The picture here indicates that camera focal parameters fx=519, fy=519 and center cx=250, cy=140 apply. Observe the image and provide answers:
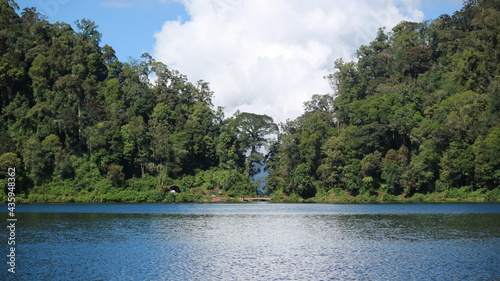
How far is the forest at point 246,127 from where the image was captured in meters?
92.5

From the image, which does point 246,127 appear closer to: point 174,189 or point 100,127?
point 174,189

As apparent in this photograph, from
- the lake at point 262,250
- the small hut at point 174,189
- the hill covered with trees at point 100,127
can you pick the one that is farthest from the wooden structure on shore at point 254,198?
the lake at point 262,250

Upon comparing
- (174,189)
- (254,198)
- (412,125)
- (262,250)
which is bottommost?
(262,250)

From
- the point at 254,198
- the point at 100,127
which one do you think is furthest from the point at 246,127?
the point at 100,127

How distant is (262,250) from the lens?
36344mm

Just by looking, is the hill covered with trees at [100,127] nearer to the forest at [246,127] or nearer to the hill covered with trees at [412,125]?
the forest at [246,127]

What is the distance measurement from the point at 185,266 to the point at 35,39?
4314 inches

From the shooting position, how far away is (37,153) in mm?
98688

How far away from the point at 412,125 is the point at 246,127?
40432 mm

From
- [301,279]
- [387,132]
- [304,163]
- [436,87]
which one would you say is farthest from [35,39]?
[301,279]

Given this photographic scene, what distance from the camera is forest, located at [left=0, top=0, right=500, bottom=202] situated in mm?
92525

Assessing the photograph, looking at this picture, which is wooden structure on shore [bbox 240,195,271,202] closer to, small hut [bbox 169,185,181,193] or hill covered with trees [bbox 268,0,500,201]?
hill covered with trees [bbox 268,0,500,201]

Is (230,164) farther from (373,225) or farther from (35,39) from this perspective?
(373,225)

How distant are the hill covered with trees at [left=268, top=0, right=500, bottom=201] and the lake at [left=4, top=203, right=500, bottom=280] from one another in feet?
111
